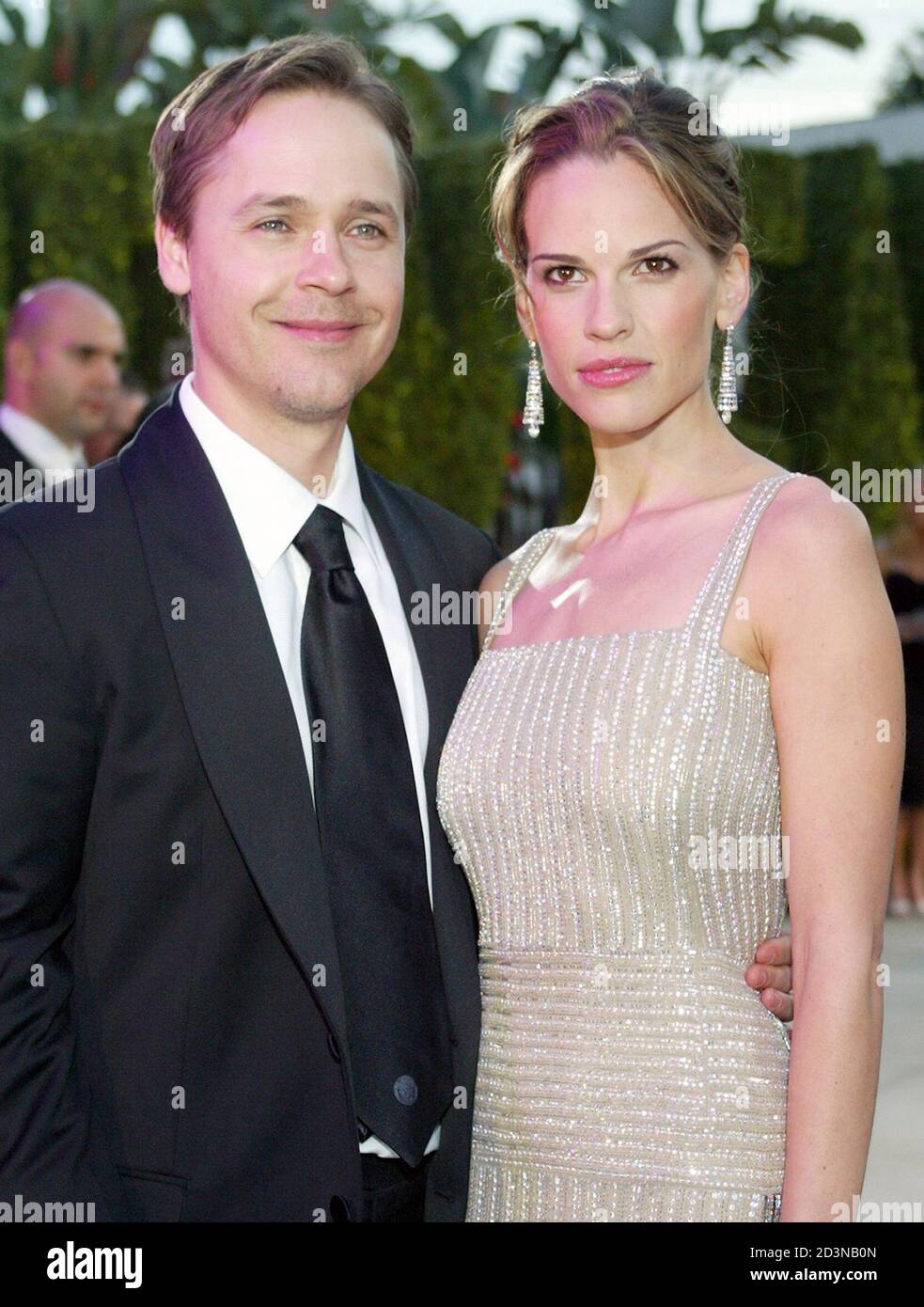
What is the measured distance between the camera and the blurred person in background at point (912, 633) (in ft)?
31.4

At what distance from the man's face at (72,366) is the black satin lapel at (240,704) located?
4474 mm

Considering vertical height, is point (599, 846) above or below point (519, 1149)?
above

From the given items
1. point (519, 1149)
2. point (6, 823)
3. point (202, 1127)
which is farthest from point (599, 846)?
point (6, 823)

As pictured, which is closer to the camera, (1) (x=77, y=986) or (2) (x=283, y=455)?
(1) (x=77, y=986)

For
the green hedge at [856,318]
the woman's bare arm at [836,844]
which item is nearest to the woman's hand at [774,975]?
the woman's bare arm at [836,844]

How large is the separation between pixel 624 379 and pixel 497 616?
50 centimetres

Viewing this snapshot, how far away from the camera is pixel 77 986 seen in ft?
7.84

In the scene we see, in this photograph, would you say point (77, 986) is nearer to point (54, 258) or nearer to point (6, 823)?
point (6, 823)

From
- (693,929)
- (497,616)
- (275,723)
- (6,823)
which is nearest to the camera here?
(6,823)

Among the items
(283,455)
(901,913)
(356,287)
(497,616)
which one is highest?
(356,287)

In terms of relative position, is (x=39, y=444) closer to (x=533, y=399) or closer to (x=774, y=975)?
(x=533, y=399)

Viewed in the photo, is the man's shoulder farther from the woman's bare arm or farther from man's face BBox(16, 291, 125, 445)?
man's face BBox(16, 291, 125, 445)

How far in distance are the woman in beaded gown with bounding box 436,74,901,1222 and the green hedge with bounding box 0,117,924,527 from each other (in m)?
7.00

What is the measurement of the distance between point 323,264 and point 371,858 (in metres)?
0.93
